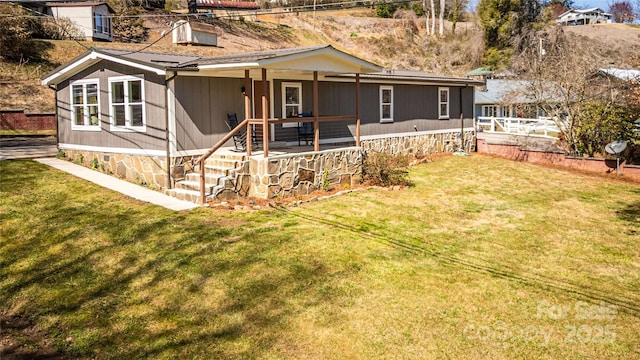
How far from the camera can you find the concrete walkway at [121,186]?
1128 centimetres

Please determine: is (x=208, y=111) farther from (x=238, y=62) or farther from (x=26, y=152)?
(x=26, y=152)

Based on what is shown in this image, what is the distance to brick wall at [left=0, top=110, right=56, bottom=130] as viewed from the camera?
73.3ft

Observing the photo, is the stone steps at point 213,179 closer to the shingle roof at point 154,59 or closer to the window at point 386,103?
the shingle roof at point 154,59

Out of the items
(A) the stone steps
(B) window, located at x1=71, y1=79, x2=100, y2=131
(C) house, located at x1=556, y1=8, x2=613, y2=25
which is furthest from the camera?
(C) house, located at x1=556, y1=8, x2=613, y2=25

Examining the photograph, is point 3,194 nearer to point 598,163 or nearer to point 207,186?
point 207,186

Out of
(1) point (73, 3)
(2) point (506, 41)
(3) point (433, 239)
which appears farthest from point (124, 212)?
(2) point (506, 41)

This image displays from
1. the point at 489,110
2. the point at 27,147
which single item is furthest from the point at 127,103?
the point at 489,110

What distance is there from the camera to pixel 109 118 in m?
13.8

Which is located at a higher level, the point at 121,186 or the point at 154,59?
the point at 154,59

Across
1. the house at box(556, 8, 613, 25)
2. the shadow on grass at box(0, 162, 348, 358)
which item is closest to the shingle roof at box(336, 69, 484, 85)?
the shadow on grass at box(0, 162, 348, 358)

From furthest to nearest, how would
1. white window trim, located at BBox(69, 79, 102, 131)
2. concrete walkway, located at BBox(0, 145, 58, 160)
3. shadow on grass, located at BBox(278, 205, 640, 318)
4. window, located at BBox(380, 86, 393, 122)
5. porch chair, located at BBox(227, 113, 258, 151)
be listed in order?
window, located at BBox(380, 86, 393, 122) → concrete walkway, located at BBox(0, 145, 58, 160) → white window trim, located at BBox(69, 79, 102, 131) → porch chair, located at BBox(227, 113, 258, 151) → shadow on grass, located at BBox(278, 205, 640, 318)

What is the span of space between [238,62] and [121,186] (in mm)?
4353

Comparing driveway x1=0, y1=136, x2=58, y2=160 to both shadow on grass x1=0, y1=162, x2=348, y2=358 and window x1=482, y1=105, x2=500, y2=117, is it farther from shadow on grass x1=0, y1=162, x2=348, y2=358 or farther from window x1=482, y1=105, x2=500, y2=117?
window x1=482, y1=105, x2=500, y2=117

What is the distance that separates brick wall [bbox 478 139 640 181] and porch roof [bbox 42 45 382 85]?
9329mm
